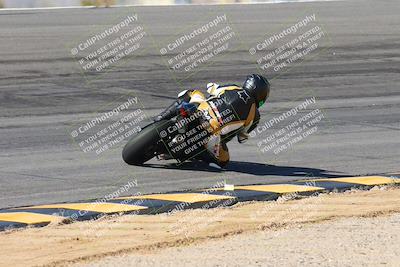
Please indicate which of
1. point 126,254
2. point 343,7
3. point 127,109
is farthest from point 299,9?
point 126,254

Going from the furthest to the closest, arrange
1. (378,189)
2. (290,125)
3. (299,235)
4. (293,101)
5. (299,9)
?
(299,9) < (293,101) < (290,125) < (378,189) < (299,235)

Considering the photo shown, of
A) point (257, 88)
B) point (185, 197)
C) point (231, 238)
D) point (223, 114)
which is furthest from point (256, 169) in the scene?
point (231, 238)

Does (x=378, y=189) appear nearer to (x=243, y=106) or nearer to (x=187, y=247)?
(x=243, y=106)

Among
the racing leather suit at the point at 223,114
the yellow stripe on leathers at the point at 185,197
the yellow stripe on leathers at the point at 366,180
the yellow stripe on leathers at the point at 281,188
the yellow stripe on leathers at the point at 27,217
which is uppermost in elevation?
the yellow stripe on leathers at the point at 27,217

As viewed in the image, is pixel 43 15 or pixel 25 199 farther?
pixel 43 15

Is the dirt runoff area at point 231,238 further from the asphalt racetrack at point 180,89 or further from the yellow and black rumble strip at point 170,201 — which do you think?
the asphalt racetrack at point 180,89

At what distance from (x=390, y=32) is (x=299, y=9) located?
3.54 metres

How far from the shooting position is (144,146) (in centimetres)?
1288

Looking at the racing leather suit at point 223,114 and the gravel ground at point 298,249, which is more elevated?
the racing leather suit at point 223,114

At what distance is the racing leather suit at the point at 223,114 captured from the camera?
13031 millimetres

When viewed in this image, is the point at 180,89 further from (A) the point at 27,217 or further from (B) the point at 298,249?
(B) the point at 298,249

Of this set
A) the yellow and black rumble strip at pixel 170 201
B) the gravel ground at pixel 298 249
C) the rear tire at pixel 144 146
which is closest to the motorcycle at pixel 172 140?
the rear tire at pixel 144 146

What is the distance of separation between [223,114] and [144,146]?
1.18m

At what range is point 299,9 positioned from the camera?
94.4 ft
